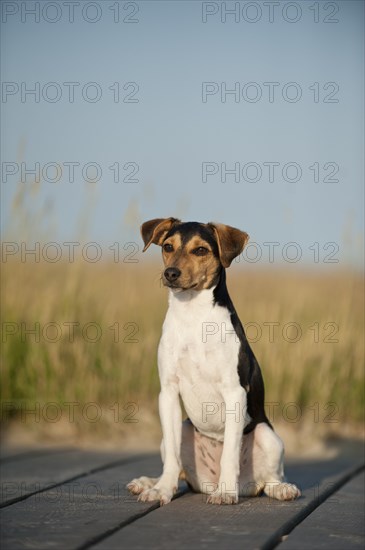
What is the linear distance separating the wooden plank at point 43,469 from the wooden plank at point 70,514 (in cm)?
10

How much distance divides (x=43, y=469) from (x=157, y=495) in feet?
4.04

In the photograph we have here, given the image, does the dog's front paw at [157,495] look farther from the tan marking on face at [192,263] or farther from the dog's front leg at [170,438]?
the tan marking on face at [192,263]

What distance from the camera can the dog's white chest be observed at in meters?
4.22

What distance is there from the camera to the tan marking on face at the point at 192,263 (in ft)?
14.0

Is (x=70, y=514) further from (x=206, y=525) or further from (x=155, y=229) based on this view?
(x=155, y=229)

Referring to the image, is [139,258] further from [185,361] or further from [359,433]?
[185,361]

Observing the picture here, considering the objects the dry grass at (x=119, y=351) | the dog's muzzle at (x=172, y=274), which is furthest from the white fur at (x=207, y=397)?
the dry grass at (x=119, y=351)

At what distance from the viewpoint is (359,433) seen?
741 centimetres

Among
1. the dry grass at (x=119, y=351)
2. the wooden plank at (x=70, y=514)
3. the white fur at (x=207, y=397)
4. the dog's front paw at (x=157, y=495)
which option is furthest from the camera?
the dry grass at (x=119, y=351)

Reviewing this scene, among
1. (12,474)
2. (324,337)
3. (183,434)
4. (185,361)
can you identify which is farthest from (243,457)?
(324,337)

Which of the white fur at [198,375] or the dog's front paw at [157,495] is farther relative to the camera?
the white fur at [198,375]

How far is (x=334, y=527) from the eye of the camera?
11.7 feet

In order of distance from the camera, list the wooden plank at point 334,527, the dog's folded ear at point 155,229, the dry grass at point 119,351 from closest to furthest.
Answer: the wooden plank at point 334,527, the dog's folded ear at point 155,229, the dry grass at point 119,351

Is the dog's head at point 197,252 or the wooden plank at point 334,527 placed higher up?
the dog's head at point 197,252
